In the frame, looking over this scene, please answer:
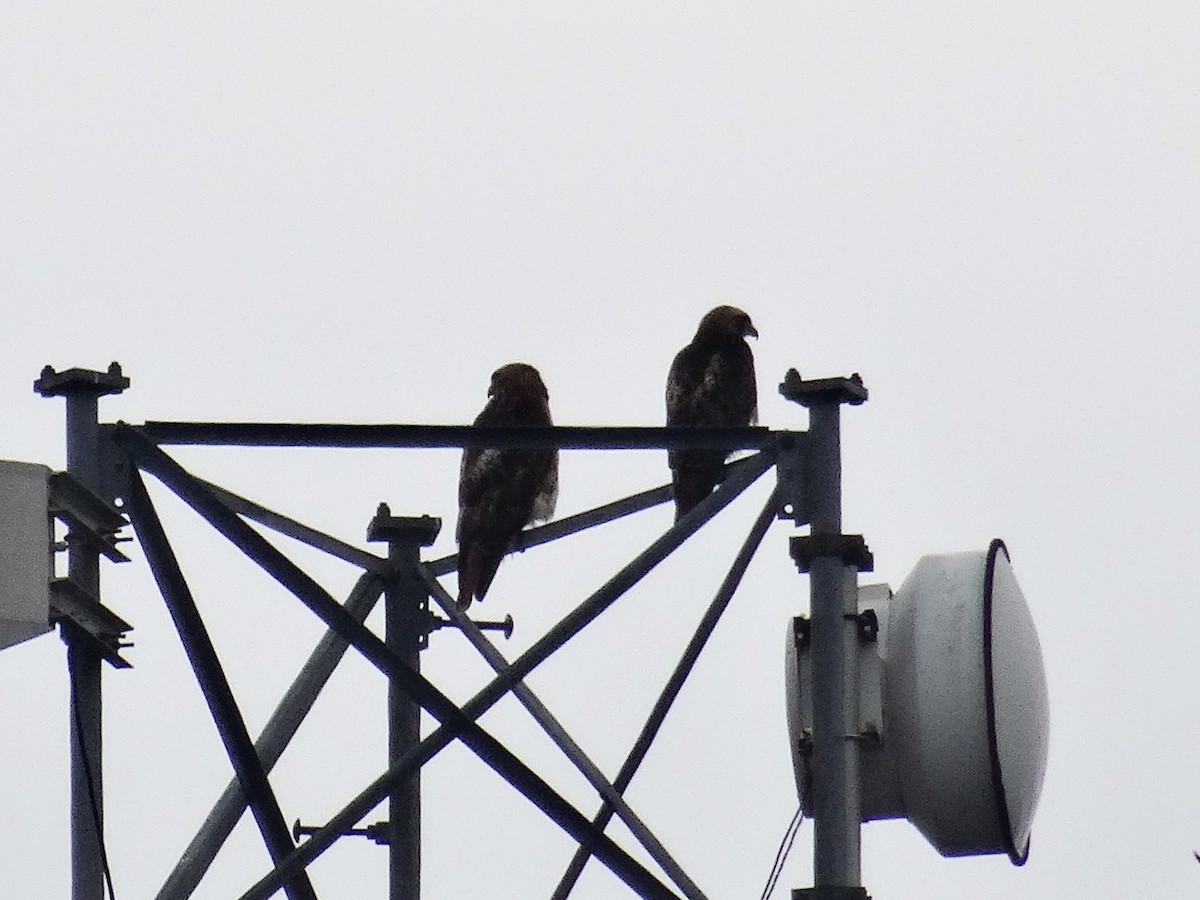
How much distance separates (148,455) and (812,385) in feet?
4.70

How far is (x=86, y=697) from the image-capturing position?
6.06 meters

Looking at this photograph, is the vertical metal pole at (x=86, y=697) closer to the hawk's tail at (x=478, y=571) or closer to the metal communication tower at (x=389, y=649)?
the metal communication tower at (x=389, y=649)

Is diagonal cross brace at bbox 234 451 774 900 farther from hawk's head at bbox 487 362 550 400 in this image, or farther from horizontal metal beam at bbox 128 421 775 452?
hawk's head at bbox 487 362 550 400

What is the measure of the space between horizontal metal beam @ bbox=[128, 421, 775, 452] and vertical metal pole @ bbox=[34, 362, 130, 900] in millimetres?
153

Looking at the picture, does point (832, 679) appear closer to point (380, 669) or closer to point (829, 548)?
point (829, 548)

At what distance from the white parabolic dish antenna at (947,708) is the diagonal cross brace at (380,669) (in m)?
0.45

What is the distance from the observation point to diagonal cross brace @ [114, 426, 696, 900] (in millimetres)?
6031

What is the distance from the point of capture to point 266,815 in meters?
A: 6.10

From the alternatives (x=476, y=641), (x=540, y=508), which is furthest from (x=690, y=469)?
(x=476, y=641)

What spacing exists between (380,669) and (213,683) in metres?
0.37

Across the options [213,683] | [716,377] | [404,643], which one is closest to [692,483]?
[404,643]

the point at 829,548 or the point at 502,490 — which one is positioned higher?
the point at 502,490

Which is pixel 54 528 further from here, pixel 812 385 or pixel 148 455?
pixel 812 385

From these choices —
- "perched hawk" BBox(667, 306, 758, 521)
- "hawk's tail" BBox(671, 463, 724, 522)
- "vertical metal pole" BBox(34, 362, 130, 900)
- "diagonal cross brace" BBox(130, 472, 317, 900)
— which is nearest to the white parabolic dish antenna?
"diagonal cross brace" BBox(130, 472, 317, 900)
